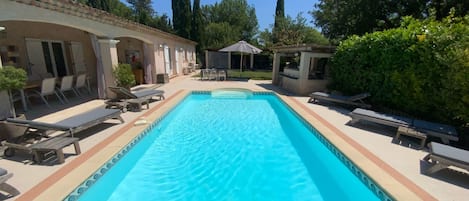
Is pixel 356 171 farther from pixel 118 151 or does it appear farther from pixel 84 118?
pixel 84 118

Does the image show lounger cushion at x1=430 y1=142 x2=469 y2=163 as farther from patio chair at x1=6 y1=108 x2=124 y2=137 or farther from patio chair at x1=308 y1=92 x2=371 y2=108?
patio chair at x1=6 y1=108 x2=124 y2=137

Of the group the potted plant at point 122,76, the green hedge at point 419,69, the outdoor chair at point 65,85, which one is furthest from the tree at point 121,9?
the green hedge at point 419,69

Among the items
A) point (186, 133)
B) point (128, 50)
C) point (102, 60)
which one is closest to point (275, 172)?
point (186, 133)

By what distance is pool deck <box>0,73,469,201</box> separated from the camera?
3.77m

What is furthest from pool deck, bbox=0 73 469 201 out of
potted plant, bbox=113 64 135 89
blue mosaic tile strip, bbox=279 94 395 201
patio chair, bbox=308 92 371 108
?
potted plant, bbox=113 64 135 89

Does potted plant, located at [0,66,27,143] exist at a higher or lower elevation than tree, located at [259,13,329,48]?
lower

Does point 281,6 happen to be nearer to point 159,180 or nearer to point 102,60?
point 102,60

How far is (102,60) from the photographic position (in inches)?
384

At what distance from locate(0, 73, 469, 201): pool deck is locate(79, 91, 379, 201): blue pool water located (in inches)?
13.4

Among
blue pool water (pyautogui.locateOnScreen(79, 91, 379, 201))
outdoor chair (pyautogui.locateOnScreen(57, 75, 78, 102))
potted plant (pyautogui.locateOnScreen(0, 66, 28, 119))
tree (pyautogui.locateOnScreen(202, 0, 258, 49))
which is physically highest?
tree (pyautogui.locateOnScreen(202, 0, 258, 49))

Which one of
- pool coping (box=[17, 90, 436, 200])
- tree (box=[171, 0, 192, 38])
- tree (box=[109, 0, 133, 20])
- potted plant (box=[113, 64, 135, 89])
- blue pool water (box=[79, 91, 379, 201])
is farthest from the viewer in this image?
tree (box=[109, 0, 133, 20])

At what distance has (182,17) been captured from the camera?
3522 cm

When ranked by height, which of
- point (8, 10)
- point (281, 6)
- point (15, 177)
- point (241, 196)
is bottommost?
point (241, 196)

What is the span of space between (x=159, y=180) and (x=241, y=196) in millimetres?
1692
